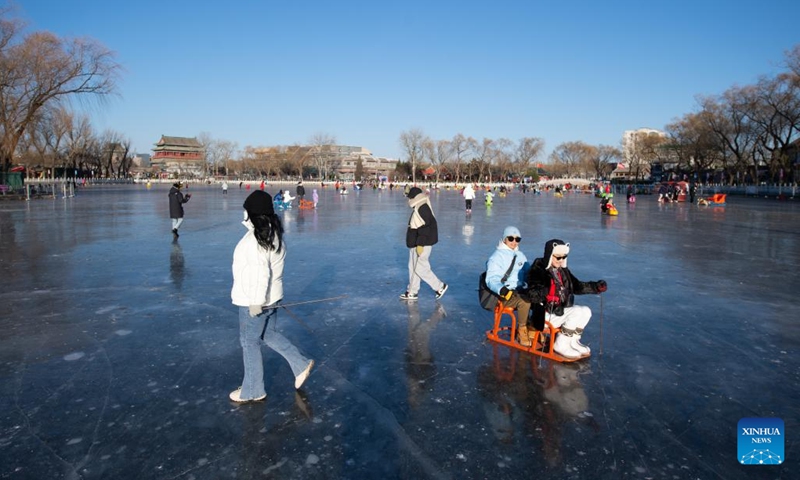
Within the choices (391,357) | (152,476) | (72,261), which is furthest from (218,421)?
(72,261)

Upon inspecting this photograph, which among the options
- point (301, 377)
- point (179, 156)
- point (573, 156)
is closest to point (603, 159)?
point (573, 156)

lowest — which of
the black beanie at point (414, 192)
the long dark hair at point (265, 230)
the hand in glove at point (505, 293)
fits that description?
the hand in glove at point (505, 293)

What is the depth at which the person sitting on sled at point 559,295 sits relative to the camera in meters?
4.48

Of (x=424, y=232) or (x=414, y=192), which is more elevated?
(x=414, y=192)

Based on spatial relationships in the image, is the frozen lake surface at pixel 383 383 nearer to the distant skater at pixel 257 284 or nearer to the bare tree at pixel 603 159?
the distant skater at pixel 257 284

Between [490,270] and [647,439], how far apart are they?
189 centimetres

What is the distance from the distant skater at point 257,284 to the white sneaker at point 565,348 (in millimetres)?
2284

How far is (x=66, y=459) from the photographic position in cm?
300

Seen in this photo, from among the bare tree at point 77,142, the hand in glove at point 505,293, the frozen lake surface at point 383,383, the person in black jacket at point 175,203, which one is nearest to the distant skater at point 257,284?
the frozen lake surface at point 383,383

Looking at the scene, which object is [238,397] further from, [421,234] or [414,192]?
[414,192]

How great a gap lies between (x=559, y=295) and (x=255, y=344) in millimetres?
2479

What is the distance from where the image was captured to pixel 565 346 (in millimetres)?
4598

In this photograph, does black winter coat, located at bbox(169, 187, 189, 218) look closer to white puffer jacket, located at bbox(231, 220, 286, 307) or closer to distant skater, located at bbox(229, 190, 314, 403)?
distant skater, located at bbox(229, 190, 314, 403)

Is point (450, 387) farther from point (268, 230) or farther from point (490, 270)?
point (268, 230)
